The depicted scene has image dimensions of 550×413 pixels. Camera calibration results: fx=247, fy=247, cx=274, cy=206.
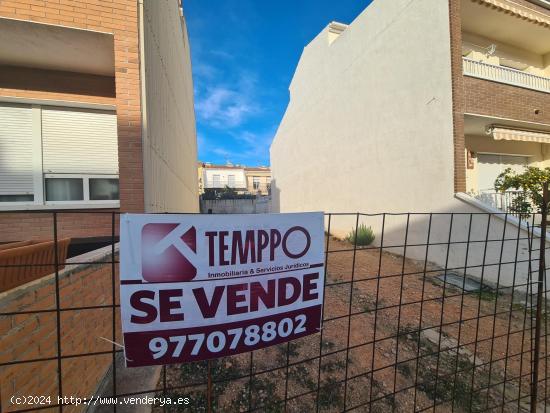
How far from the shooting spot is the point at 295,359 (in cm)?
281

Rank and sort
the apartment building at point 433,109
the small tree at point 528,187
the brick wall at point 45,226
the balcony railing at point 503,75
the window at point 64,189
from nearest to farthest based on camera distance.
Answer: the brick wall at point 45,226 < the window at point 64,189 < the small tree at point 528,187 < the apartment building at point 433,109 < the balcony railing at point 503,75

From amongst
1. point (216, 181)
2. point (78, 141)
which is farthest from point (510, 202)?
point (216, 181)

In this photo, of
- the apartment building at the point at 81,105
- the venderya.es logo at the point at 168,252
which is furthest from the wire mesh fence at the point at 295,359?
the apartment building at the point at 81,105

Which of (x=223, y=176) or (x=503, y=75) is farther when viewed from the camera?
(x=223, y=176)

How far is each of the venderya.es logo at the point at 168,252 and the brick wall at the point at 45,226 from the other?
3610 mm

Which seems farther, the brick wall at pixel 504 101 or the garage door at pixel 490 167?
the garage door at pixel 490 167

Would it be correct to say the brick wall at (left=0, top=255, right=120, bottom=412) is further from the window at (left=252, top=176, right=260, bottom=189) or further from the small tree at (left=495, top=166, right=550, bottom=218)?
the window at (left=252, top=176, right=260, bottom=189)

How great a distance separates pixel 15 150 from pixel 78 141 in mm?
991

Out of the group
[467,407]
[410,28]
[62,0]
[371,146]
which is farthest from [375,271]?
[62,0]

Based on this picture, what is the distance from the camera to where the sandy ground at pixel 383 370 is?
79.9 inches

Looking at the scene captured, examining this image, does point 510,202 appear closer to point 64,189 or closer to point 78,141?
point 78,141

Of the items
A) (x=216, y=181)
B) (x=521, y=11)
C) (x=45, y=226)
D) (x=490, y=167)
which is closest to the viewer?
(x=45, y=226)

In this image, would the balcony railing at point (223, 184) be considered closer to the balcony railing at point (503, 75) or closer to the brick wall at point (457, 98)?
the balcony railing at point (503, 75)

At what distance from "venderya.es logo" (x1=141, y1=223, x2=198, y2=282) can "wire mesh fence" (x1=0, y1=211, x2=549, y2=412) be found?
0.14 m
